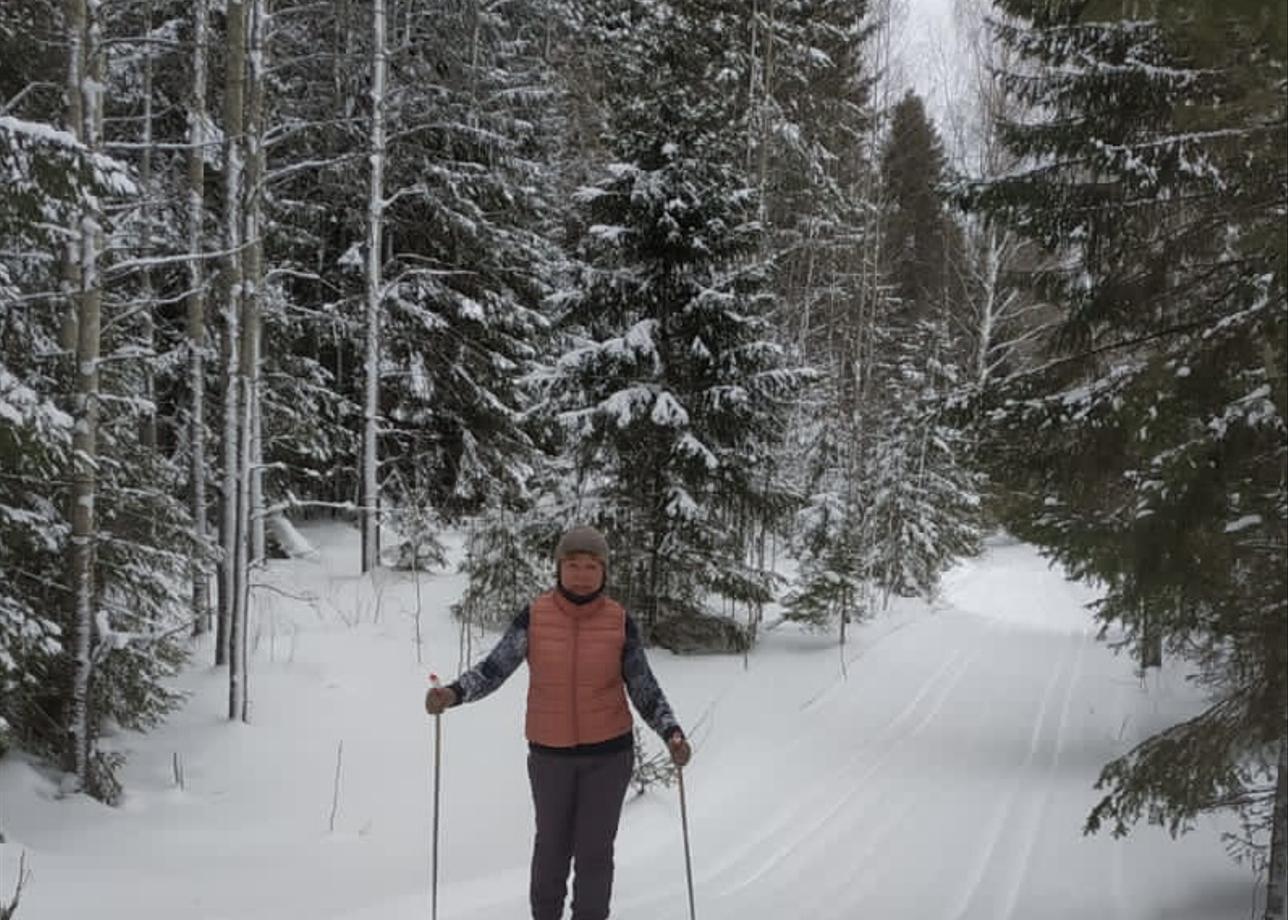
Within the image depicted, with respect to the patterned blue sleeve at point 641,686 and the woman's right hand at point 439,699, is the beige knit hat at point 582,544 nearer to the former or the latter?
the patterned blue sleeve at point 641,686

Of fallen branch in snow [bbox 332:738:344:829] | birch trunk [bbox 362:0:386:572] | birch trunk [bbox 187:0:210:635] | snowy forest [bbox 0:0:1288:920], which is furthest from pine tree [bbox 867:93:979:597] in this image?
birch trunk [bbox 187:0:210:635]

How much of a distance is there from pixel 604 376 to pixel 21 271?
586 cm

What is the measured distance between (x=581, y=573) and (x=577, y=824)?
114 centimetres

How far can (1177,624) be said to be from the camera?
4.80 m

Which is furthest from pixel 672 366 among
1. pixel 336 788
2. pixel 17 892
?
pixel 17 892

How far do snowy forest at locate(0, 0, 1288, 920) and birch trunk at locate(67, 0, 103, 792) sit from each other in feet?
0.11

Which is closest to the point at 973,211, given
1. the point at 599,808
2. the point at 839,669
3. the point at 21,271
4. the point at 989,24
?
the point at 989,24

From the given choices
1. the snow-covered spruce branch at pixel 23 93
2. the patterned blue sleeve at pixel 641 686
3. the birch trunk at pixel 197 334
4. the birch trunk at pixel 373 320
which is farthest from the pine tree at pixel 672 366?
the patterned blue sleeve at pixel 641 686

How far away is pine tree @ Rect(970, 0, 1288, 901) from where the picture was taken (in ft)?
14.2

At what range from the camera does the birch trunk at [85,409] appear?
20.9 ft

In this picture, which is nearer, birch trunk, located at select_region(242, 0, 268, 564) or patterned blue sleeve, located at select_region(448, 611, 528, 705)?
patterned blue sleeve, located at select_region(448, 611, 528, 705)

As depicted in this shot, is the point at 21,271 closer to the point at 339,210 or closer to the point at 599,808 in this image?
the point at 599,808

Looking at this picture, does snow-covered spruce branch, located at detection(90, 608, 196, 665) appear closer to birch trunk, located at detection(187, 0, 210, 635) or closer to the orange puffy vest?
birch trunk, located at detection(187, 0, 210, 635)

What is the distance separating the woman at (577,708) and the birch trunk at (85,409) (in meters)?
4.01
